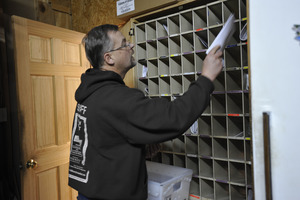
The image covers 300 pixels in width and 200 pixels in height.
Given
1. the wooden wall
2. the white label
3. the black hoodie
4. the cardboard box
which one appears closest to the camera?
A: the black hoodie

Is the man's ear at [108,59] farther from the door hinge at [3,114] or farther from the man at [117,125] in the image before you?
the door hinge at [3,114]

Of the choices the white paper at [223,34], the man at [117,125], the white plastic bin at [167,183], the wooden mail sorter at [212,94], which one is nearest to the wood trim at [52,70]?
the wooden mail sorter at [212,94]

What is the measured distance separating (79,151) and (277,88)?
1.01m

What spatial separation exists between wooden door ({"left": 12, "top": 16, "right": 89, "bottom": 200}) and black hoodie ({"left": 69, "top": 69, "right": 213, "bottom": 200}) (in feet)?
2.56

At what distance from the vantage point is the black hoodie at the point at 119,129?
0.98 meters

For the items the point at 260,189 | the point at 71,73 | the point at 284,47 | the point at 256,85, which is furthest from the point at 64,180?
the point at 284,47

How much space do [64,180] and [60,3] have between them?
1.96 m

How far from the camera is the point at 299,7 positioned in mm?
965

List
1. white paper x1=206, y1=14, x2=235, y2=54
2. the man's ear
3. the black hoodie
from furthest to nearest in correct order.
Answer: the man's ear, white paper x1=206, y1=14, x2=235, y2=54, the black hoodie

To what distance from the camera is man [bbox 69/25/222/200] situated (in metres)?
0.98

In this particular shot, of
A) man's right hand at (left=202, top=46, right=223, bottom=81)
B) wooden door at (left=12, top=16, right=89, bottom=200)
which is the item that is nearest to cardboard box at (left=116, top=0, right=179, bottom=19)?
wooden door at (left=12, top=16, right=89, bottom=200)

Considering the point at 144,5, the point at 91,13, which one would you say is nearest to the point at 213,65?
the point at 144,5

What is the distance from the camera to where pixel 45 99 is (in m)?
1.97

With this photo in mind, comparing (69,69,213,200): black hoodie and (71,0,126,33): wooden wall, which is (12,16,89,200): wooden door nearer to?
(71,0,126,33): wooden wall
